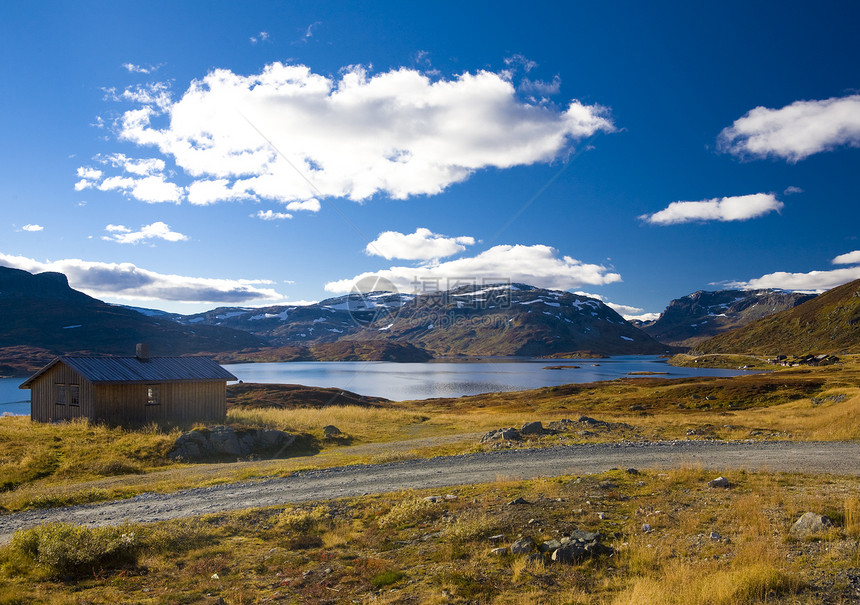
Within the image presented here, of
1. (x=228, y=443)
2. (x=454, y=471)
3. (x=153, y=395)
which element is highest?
(x=153, y=395)

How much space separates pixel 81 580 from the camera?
9.33m

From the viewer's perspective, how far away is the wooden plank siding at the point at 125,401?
32625 mm

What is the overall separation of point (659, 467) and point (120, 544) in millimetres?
16664

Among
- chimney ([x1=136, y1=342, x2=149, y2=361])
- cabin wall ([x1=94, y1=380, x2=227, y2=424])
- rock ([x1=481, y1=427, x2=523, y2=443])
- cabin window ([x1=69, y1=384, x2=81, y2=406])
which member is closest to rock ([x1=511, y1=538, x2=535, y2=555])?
rock ([x1=481, y1=427, x2=523, y2=443])

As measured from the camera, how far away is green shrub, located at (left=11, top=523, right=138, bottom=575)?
31.7 feet

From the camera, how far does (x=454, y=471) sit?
1891 centimetres

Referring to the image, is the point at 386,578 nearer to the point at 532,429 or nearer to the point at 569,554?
the point at 569,554

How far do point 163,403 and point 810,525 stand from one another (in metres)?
37.5

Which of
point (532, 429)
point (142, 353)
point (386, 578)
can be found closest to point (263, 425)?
point (142, 353)

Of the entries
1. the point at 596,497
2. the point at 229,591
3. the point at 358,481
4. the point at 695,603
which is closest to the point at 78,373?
the point at 358,481

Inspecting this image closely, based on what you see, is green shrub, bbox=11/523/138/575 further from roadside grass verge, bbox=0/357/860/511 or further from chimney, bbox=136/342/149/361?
chimney, bbox=136/342/149/361

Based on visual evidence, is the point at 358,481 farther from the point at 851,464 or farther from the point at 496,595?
the point at 851,464

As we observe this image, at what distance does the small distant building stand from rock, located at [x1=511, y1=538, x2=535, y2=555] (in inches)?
1286

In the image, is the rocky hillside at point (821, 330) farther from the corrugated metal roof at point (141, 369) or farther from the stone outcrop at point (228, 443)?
the corrugated metal roof at point (141, 369)
